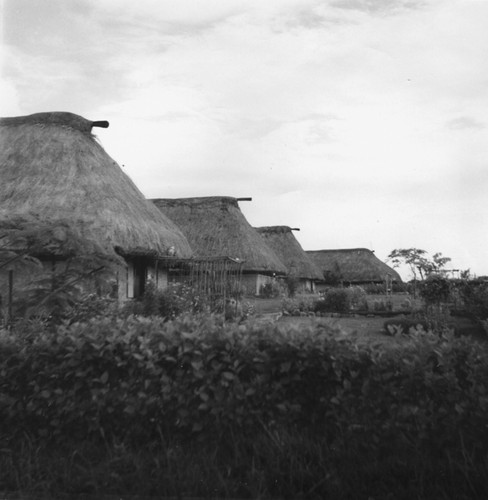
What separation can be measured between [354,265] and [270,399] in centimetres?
4013

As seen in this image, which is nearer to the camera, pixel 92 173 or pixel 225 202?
pixel 92 173

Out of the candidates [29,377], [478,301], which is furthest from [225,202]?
[29,377]

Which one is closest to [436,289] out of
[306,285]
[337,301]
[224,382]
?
[337,301]

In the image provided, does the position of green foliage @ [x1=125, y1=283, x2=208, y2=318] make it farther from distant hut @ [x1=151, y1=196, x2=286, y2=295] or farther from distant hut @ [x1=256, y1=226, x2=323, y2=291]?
distant hut @ [x1=256, y1=226, x2=323, y2=291]

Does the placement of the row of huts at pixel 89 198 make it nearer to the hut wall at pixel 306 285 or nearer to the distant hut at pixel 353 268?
the hut wall at pixel 306 285

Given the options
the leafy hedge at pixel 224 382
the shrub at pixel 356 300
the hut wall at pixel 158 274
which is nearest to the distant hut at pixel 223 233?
the shrub at pixel 356 300

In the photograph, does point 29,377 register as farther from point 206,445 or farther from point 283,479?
point 283,479

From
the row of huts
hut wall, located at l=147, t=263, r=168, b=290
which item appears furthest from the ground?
hut wall, located at l=147, t=263, r=168, b=290

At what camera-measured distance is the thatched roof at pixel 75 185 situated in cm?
1488

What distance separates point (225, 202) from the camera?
1144 inches

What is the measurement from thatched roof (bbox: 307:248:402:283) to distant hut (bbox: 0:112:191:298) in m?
25.5

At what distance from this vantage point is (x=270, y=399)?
374cm

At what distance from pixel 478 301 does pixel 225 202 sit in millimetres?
16242

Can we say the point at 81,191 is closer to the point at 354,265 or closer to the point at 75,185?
the point at 75,185
